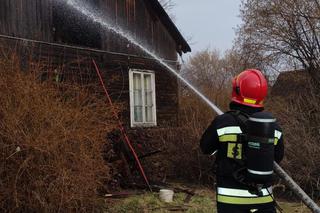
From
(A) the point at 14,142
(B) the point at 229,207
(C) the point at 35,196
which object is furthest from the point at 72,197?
(B) the point at 229,207

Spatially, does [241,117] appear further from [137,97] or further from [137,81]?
[137,81]

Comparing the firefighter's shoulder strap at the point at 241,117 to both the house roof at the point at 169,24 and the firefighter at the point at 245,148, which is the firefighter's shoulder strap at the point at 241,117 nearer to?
the firefighter at the point at 245,148

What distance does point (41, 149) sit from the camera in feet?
19.5

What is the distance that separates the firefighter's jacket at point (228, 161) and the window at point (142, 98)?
32.8 ft

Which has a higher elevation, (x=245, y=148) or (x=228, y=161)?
(x=245, y=148)

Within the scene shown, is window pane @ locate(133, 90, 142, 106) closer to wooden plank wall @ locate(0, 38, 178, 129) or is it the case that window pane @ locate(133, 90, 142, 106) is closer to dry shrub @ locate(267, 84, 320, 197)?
wooden plank wall @ locate(0, 38, 178, 129)

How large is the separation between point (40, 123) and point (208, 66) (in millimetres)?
44499

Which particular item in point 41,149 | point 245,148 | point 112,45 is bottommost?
point 41,149

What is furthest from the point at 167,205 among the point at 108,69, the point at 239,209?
the point at 108,69

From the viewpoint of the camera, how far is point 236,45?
23.8 meters

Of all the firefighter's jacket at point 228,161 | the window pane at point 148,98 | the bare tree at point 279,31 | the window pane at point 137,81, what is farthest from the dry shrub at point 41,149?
the bare tree at point 279,31

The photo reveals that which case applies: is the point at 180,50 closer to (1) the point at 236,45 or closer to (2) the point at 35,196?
(1) the point at 236,45

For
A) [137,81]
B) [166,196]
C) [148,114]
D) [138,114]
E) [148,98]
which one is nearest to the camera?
[166,196]

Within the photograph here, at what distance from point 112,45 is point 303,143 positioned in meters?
6.82
